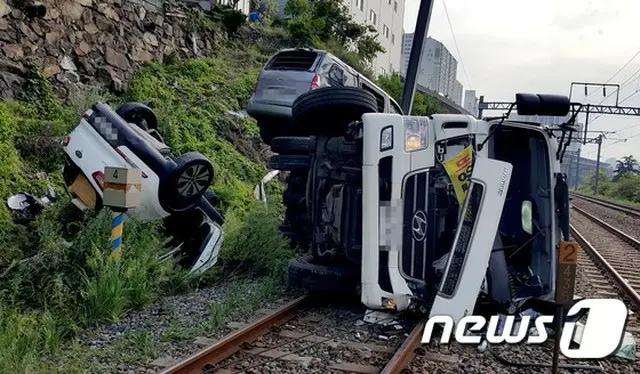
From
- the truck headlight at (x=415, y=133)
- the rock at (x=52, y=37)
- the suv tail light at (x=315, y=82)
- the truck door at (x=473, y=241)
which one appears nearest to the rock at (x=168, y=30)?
the rock at (x=52, y=37)

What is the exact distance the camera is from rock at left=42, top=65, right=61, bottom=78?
10.1m

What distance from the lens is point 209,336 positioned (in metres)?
5.11

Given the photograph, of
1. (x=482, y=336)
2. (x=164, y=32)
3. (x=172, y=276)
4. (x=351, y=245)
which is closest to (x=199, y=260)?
(x=172, y=276)

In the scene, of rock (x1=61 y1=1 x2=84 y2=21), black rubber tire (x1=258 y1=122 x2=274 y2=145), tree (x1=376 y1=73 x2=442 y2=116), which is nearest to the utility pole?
black rubber tire (x1=258 y1=122 x2=274 y2=145)

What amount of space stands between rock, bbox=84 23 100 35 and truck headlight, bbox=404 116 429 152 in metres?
8.61

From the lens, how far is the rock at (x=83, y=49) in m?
11.3

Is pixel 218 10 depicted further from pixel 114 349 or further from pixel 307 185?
pixel 114 349

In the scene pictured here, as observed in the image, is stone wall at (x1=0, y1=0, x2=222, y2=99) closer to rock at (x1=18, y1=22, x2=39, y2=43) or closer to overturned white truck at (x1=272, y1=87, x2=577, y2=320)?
rock at (x1=18, y1=22, x2=39, y2=43)

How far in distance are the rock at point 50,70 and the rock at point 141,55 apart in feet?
8.84

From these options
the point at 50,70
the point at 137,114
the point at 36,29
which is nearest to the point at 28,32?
the point at 36,29

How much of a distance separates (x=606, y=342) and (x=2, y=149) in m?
7.41

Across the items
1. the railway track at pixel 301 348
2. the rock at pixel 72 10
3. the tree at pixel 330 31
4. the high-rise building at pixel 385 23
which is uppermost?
the high-rise building at pixel 385 23

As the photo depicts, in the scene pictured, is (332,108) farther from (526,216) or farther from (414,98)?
(414,98)

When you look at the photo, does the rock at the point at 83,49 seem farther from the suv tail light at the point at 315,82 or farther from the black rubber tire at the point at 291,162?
the black rubber tire at the point at 291,162
